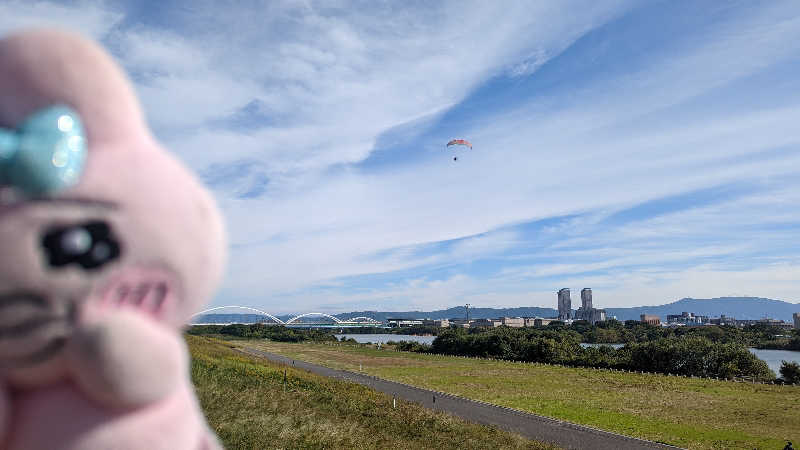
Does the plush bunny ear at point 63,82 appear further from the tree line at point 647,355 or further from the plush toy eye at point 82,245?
the tree line at point 647,355

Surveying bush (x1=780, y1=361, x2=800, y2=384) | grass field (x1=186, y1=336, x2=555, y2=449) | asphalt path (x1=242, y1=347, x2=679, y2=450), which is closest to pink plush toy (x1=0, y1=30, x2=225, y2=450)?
grass field (x1=186, y1=336, x2=555, y2=449)

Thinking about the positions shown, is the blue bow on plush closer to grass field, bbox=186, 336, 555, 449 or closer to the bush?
grass field, bbox=186, 336, 555, 449

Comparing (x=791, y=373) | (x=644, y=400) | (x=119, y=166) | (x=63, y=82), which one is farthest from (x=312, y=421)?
(x=791, y=373)

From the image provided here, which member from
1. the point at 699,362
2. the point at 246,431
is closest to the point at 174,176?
the point at 246,431

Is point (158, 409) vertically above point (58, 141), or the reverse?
point (58, 141)

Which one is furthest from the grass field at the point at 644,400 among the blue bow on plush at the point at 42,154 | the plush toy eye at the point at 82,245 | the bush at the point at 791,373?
the blue bow on plush at the point at 42,154

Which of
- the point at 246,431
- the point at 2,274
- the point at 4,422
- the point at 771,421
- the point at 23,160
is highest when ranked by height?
the point at 23,160

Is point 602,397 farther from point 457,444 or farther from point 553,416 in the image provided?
point 457,444

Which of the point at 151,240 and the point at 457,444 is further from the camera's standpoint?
the point at 457,444
